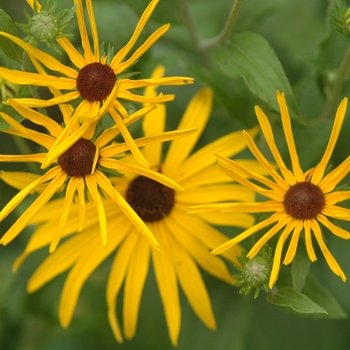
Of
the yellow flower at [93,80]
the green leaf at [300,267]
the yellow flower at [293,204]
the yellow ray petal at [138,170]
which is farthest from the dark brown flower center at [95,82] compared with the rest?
the green leaf at [300,267]

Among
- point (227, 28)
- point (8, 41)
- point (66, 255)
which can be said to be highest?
point (227, 28)

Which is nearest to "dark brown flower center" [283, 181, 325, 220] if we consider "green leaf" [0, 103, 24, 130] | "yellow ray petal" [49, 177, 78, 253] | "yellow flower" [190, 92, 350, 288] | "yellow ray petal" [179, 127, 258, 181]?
"yellow flower" [190, 92, 350, 288]

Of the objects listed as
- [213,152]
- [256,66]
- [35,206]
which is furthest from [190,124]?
[35,206]

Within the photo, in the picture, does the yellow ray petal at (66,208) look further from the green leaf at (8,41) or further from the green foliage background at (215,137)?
the green foliage background at (215,137)

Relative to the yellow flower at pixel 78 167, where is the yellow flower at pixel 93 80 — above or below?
above

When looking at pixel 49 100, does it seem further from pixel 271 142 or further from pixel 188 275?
pixel 188 275

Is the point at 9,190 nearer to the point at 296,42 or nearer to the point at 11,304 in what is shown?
the point at 11,304

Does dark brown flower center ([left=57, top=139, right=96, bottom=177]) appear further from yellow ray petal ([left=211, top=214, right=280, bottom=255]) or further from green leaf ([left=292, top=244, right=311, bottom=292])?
green leaf ([left=292, top=244, right=311, bottom=292])
